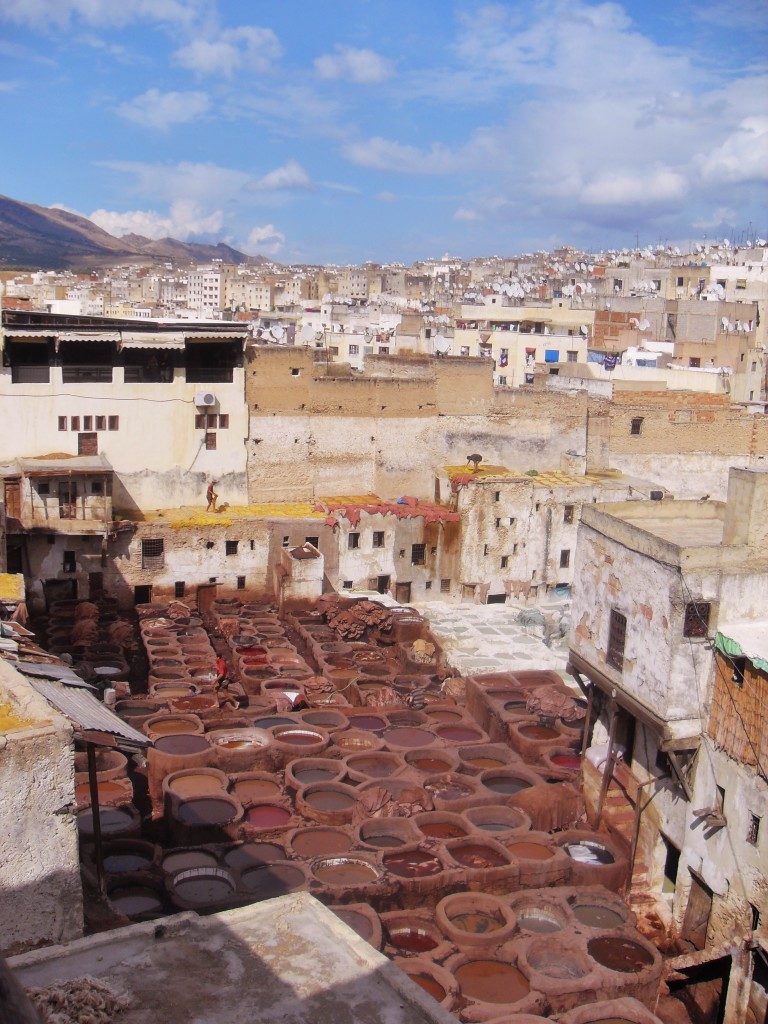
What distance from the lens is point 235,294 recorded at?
97875 mm

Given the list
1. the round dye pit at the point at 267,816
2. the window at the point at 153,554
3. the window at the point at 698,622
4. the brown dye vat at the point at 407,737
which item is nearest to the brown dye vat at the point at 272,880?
the round dye pit at the point at 267,816

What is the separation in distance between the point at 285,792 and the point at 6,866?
1034 cm

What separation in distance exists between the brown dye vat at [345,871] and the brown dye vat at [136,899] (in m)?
2.36

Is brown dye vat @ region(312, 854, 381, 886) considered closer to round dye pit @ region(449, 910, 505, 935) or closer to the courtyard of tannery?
the courtyard of tannery

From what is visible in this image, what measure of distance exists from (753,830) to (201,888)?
8.13m

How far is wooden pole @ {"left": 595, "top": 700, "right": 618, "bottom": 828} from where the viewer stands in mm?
17609

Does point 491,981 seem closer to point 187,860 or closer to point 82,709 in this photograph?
point 187,860

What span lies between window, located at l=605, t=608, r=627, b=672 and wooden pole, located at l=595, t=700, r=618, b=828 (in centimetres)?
71

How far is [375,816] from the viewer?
57.8ft

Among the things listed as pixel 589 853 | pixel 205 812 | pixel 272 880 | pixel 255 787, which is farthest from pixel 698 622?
pixel 205 812

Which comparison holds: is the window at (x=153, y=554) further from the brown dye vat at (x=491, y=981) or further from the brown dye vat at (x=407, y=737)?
the brown dye vat at (x=491, y=981)

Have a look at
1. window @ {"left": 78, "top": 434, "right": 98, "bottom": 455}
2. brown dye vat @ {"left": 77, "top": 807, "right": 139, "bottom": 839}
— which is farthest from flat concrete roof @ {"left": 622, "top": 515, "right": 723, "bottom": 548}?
window @ {"left": 78, "top": 434, "right": 98, "bottom": 455}

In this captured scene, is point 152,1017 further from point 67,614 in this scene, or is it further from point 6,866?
point 67,614

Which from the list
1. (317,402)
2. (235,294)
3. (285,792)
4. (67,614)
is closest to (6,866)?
(285,792)
